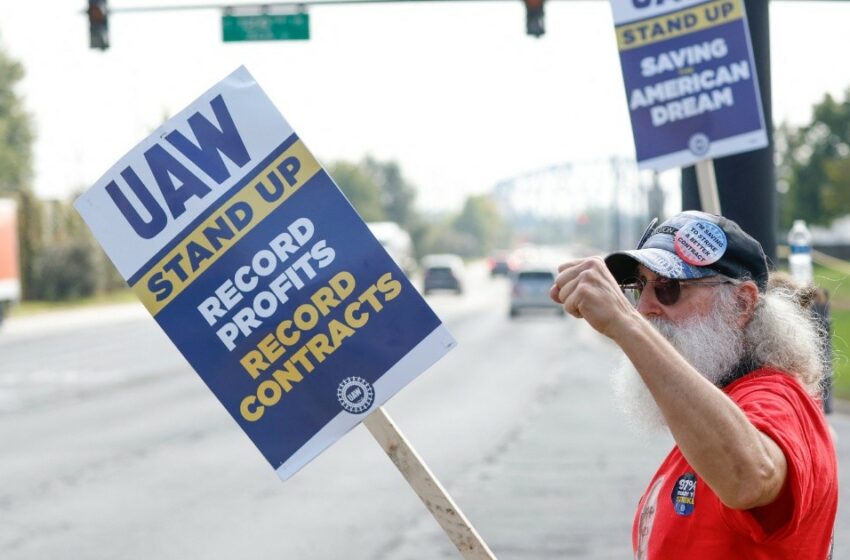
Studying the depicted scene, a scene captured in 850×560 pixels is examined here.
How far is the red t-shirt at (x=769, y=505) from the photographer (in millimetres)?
2420

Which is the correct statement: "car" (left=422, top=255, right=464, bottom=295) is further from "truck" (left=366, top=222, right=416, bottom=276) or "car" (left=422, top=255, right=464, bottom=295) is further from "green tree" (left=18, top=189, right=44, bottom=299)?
"green tree" (left=18, top=189, right=44, bottom=299)

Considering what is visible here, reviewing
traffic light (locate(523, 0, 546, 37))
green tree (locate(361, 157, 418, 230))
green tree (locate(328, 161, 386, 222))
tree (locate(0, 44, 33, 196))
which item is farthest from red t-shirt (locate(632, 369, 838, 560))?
green tree (locate(361, 157, 418, 230))

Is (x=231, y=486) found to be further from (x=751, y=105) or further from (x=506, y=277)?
(x=506, y=277)

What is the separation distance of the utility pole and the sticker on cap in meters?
3.00

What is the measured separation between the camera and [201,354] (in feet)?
11.0

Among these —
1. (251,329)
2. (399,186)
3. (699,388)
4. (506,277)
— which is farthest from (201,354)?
(399,186)

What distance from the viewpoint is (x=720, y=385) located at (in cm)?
Answer: 277

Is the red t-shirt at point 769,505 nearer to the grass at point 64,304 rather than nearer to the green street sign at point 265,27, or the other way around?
the green street sign at point 265,27

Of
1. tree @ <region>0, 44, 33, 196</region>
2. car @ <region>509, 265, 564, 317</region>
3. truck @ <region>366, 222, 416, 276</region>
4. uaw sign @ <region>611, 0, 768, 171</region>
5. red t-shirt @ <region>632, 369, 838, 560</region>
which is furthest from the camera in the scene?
tree @ <region>0, 44, 33, 196</region>

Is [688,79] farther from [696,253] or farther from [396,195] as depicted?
[396,195]

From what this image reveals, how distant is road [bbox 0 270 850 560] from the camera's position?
8.73 metres

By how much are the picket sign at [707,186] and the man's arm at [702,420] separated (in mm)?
2863

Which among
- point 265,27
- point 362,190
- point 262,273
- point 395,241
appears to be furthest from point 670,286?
point 362,190

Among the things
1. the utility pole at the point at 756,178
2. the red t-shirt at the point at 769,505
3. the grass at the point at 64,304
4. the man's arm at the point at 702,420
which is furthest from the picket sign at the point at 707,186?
the grass at the point at 64,304
